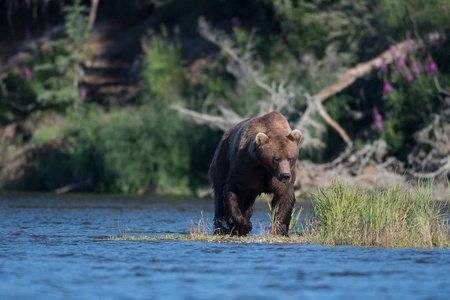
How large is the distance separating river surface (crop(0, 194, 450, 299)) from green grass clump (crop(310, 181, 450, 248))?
0.33 m

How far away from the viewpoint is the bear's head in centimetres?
959

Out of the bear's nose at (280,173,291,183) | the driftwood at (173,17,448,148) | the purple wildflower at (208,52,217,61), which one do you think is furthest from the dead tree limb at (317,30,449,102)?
the bear's nose at (280,173,291,183)

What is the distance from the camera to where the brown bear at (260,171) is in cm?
973

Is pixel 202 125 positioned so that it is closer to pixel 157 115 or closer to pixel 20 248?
pixel 157 115

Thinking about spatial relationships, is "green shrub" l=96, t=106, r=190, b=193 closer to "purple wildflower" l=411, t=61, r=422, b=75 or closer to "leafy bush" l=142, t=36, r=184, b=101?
"leafy bush" l=142, t=36, r=184, b=101

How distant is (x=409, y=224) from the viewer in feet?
33.4

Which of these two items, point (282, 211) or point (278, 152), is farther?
point (282, 211)

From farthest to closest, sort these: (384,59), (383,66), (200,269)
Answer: (384,59) → (383,66) → (200,269)

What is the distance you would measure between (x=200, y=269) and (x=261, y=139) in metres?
2.46

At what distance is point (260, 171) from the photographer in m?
10.2

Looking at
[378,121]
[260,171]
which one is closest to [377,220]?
[260,171]

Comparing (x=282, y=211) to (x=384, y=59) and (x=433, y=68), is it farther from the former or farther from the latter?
(x=384, y=59)

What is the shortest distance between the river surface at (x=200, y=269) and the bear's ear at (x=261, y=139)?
4.07 feet

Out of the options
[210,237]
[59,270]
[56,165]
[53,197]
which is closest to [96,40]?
[56,165]
